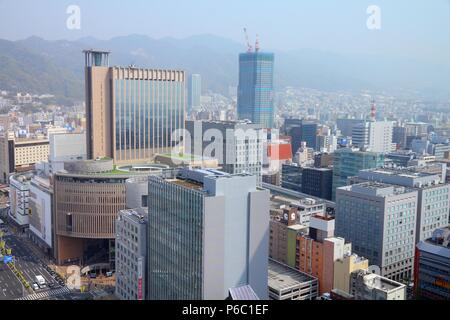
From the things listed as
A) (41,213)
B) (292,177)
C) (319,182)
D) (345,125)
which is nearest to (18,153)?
(41,213)

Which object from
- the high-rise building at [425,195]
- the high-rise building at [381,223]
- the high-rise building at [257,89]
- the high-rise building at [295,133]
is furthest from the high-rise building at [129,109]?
the high-rise building at [257,89]

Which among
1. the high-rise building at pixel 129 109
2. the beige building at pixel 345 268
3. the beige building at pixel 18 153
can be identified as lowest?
the beige building at pixel 345 268

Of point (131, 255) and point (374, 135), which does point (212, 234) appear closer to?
point (131, 255)

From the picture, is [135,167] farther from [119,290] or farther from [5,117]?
[5,117]

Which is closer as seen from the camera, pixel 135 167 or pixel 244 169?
pixel 135 167

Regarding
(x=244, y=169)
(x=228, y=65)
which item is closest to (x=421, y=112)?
(x=228, y=65)

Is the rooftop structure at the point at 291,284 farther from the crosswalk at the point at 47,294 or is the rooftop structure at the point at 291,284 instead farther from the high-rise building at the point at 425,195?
the crosswalk at the point at 47,294
